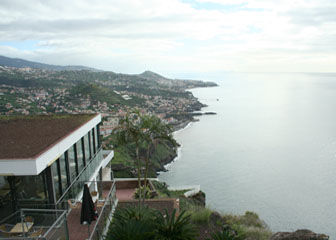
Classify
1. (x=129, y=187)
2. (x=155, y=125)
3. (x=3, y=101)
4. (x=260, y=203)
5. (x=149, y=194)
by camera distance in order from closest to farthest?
(x=155, y=125) → (x=149, y=194) → (x=129, y=187) → (x=260, y=203) → (x=3, y=101)

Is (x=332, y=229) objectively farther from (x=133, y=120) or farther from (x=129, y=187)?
(x=133, y=120)

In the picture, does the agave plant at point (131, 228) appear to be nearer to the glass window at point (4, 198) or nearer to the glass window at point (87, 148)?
the glass window at point (4, 198)

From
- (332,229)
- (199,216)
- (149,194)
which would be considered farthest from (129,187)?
(332,229)

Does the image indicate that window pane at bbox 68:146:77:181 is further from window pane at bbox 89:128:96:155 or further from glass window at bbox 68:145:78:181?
window pane at bbox 89:128:96:155

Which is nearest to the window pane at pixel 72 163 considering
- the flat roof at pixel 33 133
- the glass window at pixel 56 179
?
the flat roof at pixel 33 133

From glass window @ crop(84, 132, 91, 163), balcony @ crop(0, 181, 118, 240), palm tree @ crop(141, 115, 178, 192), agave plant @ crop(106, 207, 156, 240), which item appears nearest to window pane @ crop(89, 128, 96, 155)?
glass window @ crop(84, 132, 91, 163)

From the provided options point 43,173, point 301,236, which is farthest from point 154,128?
point 301,236

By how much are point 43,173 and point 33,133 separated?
169 centimetres

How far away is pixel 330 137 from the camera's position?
6669cm

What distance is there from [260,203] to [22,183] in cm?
3446

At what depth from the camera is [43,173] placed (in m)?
7.00

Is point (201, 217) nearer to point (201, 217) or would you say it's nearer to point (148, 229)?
point (201, 217)

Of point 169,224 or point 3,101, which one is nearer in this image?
point 169,224

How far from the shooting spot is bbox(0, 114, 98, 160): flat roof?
6403mm
